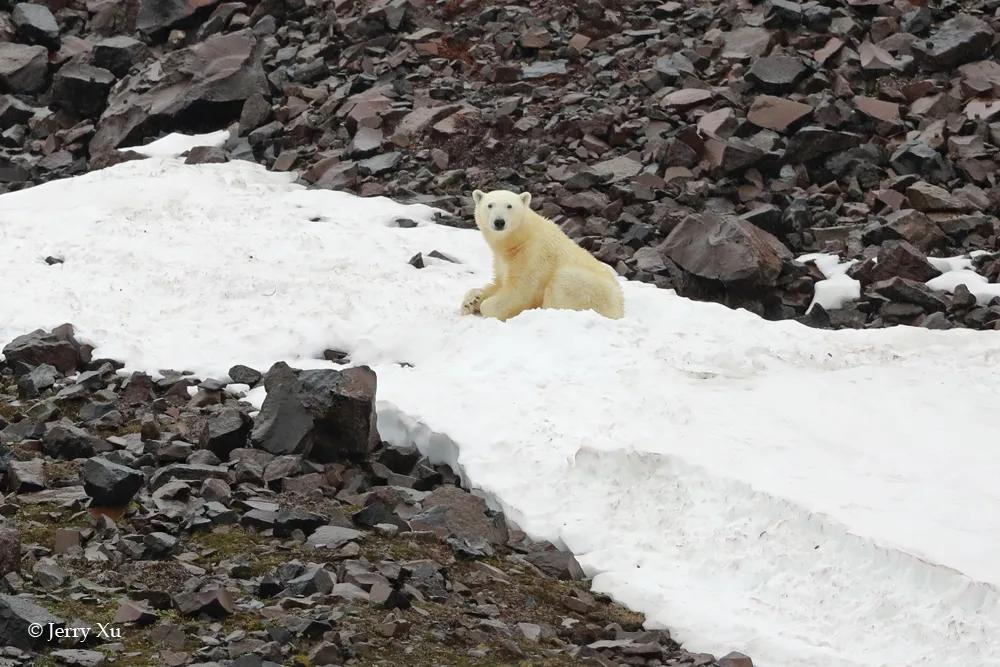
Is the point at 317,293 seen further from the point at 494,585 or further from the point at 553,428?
the point at 494,585

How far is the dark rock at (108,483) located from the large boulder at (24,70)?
19.4 metres

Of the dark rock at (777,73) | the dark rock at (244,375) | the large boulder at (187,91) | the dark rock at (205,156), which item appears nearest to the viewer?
the dark rock at (244,375)

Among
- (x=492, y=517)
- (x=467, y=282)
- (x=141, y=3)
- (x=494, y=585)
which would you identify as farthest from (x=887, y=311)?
(x=141, y=3)

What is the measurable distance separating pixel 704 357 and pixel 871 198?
7.84 meters

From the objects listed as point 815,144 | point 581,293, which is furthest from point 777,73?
point 581,293

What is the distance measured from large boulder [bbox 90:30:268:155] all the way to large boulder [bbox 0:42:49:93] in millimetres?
2190

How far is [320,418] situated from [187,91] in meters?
15.3

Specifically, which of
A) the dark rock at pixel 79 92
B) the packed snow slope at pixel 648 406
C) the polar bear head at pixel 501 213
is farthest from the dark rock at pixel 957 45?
Answer: the dark rock at pixel 79 92

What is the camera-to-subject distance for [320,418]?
1035 cm

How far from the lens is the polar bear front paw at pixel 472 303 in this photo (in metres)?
13.9

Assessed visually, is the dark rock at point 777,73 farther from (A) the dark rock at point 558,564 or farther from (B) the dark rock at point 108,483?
(B) the dark rock at point 108,483

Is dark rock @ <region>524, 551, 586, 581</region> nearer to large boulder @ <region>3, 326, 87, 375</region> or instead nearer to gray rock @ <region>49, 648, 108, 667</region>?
gray rock @ <region>49, 648, 108, 667</region>

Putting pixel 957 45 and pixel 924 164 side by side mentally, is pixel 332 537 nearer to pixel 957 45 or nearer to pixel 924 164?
pixel 924 164

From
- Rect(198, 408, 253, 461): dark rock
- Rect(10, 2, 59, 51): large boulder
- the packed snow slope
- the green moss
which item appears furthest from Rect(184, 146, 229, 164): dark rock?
the green moss
